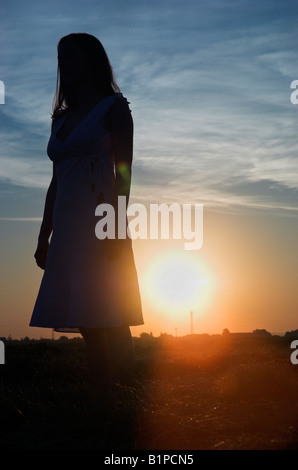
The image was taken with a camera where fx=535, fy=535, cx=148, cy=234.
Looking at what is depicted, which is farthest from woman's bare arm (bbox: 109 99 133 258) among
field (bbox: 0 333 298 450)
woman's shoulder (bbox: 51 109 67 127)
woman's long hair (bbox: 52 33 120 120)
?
field (bbox: 0 333 298 450)

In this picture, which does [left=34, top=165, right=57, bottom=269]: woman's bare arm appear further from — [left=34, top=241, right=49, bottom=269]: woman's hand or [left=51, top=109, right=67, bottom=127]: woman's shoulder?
[left=51, top=109, right=67, bottom=127]: woman's shoulder

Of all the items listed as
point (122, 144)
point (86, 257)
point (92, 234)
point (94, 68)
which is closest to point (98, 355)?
point (86, 257)

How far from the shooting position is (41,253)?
5336mm

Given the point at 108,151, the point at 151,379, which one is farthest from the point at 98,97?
the point at 151,379

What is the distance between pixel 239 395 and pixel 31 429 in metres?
2.17

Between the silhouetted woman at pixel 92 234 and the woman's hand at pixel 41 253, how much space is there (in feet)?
1.13

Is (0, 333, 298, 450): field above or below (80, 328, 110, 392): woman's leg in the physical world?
below

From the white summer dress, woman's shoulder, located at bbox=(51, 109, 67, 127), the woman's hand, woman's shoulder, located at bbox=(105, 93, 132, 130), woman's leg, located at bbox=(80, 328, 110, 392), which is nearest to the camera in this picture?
the white summer dress

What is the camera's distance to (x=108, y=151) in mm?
4809

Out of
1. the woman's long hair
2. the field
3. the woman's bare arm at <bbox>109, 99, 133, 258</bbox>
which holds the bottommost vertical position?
the field

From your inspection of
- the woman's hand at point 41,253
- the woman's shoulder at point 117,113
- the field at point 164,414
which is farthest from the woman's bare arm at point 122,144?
the field at point 164,414

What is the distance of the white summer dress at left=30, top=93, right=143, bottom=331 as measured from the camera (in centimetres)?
464

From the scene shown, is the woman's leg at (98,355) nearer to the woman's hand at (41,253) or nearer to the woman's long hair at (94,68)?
the woman's hand at (41,253)

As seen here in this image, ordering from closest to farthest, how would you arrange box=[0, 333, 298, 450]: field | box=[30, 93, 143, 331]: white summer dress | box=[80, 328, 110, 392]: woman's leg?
box=[0, 333, 298, 450]: field
box=[30, 93, 143, 331]: white summer dress
box=[80, 328, 110, 392]: woman's leg
